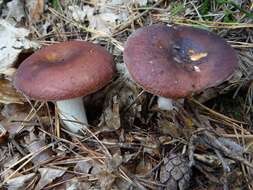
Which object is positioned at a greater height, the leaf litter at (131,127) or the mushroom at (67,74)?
the mushroom at (67,74)

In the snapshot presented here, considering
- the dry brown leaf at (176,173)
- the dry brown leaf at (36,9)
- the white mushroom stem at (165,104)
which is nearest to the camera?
the dry brown leaf at (176,173)

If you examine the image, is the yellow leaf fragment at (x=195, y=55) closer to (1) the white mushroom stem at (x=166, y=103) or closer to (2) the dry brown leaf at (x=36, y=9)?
(1) the white mushroom stem at (x=166, y=103)

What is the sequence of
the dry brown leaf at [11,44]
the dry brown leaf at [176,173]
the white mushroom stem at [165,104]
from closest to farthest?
the dry brown leaf at [176,173] → the white mushroom stem at [165,104] → the dry brown leaf at [11,44]

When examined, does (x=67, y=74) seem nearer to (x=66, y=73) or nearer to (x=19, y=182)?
(x=66, y=73)

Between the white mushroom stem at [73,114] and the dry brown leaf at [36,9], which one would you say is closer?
the white mushroom stem at [73,114]

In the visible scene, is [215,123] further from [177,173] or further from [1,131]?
[1,131]

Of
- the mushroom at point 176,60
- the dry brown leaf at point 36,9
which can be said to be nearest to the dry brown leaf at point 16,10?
the dry brown leaf at point 36,9

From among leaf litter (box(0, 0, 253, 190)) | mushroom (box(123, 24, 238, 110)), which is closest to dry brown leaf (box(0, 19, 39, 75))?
leaf litter (box(0, 0, 253, 190))

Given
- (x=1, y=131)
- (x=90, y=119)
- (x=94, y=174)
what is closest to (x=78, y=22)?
(x=90, y=119)
